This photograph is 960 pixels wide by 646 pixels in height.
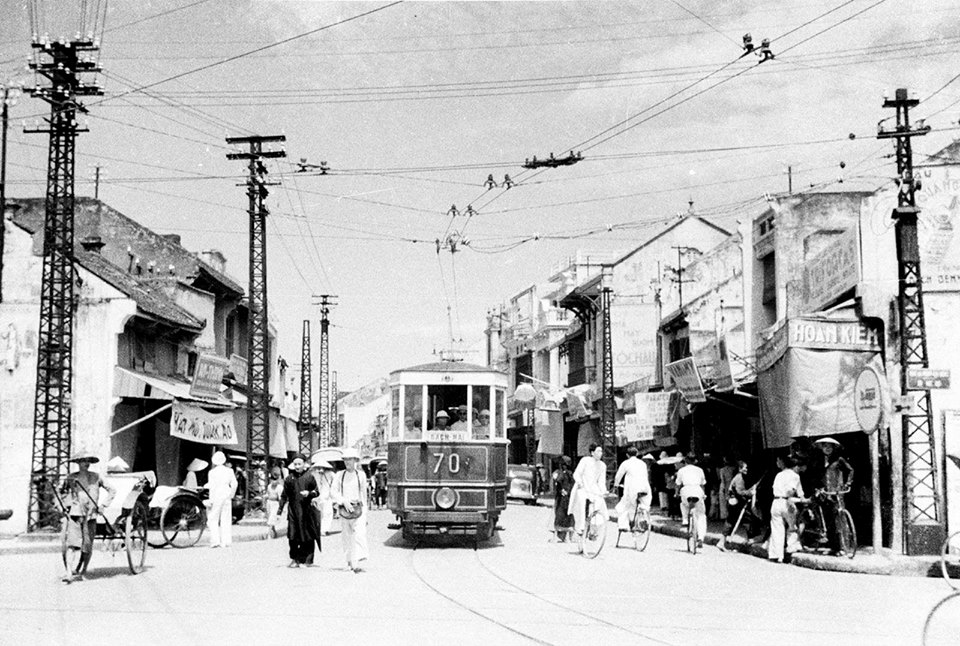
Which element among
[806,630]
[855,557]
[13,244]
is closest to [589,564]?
[855,557]

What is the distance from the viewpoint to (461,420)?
65.6ft

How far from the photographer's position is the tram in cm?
1934

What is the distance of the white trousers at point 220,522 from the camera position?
832 inches

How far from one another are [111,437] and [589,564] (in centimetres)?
1549

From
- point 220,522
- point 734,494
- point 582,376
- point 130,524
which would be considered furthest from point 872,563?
point 582,376

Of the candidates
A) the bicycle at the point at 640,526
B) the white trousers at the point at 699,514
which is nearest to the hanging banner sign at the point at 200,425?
the bicycle at the point at 640,526

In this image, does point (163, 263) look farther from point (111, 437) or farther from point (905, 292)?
point (905, 292)

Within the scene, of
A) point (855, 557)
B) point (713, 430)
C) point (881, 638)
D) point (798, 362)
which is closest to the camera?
point (881, 638)

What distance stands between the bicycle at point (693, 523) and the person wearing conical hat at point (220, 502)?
27.2 feet

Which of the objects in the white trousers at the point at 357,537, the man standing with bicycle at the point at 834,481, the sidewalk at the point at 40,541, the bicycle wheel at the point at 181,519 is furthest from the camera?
the bicycle wheel at the point at 181,519

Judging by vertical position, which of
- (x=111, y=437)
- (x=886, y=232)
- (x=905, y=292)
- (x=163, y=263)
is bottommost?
(x=111, y=437)

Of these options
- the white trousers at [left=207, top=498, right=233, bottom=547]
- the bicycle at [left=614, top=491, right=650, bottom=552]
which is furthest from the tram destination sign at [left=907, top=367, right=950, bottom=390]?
the white trousers at [left=207, top=498, right=233, bottom=547]

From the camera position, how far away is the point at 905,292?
17.0 meters

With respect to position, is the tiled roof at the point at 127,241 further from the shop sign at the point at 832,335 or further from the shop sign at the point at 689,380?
the shop sign at the point at 832,335
